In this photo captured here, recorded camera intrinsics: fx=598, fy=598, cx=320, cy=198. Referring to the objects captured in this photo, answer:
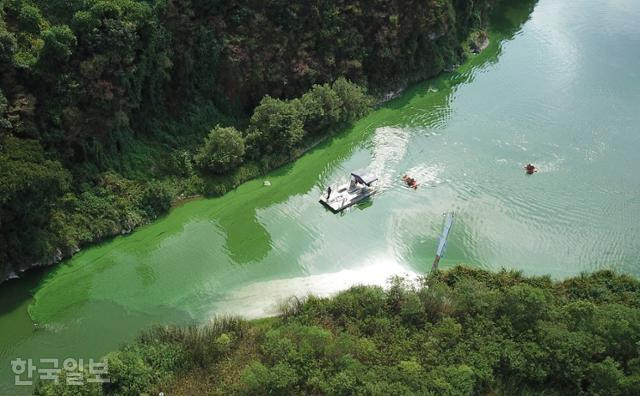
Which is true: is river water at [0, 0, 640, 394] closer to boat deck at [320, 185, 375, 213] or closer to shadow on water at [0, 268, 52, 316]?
shadow on water at [0, 268, 52, 316]

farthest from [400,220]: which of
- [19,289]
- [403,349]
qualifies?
[19,289]

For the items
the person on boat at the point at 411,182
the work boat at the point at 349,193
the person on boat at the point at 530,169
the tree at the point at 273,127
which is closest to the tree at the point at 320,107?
the tree at the point at 273,127

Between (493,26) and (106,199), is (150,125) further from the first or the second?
(493,26)

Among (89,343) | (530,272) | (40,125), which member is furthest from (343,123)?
(89,343)

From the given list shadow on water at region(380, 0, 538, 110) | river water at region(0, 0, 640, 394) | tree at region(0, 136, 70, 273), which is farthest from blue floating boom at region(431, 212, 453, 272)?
tree at region(0, 136, 70, 273)

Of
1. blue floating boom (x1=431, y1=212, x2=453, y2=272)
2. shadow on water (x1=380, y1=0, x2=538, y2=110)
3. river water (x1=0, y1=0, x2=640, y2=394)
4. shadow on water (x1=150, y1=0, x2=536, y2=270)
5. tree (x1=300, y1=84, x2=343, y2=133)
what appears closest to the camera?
river water (x1=0, y1=0, x2=640, y2=394)

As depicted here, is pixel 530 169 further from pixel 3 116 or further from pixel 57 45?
pixel 3 116

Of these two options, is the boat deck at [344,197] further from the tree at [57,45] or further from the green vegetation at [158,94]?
the tree at [57,45]

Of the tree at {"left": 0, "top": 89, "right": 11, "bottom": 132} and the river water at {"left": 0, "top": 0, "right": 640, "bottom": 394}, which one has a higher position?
the tree at {"left": 0, "top": 89, "right": 11, "bottom": 132}
